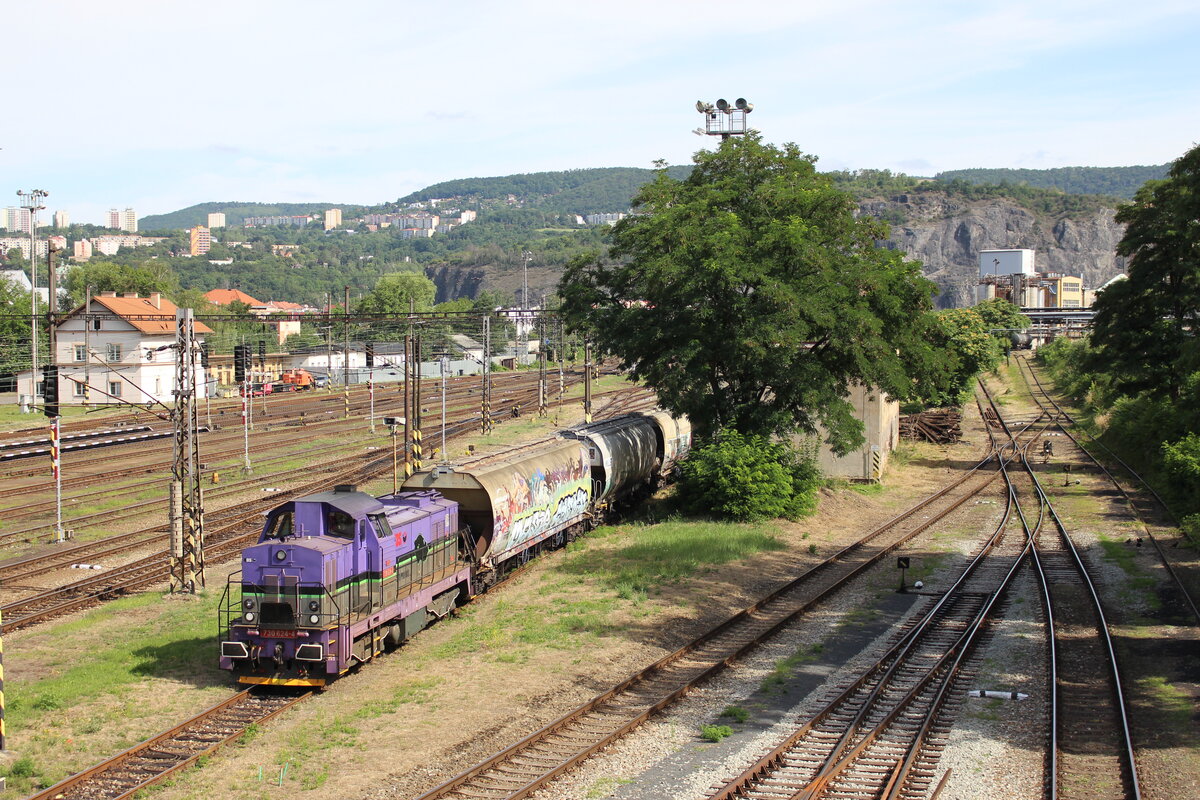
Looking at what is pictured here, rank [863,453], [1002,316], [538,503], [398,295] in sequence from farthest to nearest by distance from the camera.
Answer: [398,295]
[1002,316]
[863,453]
[538,503]

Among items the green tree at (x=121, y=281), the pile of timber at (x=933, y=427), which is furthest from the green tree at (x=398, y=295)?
the pile of timber at (x=933, y=427)

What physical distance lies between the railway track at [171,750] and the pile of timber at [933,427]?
46233mm

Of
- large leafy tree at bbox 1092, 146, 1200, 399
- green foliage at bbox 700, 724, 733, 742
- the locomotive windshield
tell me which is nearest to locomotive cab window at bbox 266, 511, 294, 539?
the locomotive windshield

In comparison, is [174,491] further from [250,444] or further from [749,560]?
[250,444]

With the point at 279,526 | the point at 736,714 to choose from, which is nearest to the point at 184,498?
the point at 279,526

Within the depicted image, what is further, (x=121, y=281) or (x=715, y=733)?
(x=121, y=281)

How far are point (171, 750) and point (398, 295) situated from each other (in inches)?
4894

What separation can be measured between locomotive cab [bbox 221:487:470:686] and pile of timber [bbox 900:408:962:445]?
4245 centimetres

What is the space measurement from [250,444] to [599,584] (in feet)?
105

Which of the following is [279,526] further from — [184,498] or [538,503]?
[538,503]

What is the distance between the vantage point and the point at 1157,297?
4416 centimetres

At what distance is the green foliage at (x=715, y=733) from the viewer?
1504 centimetres

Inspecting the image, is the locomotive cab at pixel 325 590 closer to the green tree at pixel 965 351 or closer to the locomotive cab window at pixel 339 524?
the locomotive cab window at pixel 339 524

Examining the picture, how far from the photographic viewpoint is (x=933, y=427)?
2263 inches
